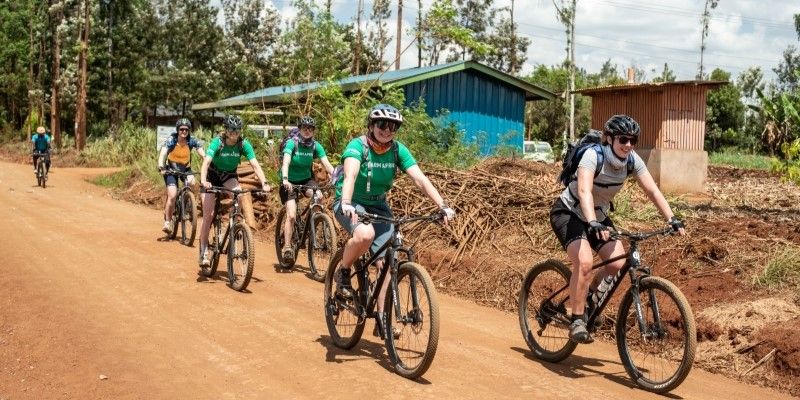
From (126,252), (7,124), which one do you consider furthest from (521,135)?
(7,124)

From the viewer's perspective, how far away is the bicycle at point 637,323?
5.94 metres

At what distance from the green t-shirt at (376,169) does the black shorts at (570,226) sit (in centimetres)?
127

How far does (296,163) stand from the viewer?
1091 centimetres

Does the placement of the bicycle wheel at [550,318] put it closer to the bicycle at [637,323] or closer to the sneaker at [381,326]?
the bicycle at [637,323]

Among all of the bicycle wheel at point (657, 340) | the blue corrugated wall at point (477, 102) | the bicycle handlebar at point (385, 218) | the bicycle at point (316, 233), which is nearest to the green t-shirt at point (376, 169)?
the bicycle handlebar at point (385, 218)

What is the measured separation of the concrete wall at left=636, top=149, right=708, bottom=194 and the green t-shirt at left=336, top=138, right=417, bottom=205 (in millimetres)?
15890

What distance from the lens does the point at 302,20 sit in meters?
18.6

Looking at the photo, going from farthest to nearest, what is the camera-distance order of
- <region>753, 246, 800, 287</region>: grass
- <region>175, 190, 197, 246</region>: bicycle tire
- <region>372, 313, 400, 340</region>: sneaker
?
<region>175, 190, 197, 246</region>: bicycle tire, <region>753, 246, 800, 287</region>: grass, <region>372, 313, 400, 340</region>: sneaker

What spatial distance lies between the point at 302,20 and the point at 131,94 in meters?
31.6

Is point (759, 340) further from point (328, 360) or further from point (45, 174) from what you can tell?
point (45, 174)

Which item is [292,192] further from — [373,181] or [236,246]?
[373,181]

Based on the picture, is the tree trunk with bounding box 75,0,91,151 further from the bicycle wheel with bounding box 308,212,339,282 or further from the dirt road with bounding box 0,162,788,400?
the bicycle wheel with bounding box 308,212,339,282

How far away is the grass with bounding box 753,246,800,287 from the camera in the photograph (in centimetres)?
863

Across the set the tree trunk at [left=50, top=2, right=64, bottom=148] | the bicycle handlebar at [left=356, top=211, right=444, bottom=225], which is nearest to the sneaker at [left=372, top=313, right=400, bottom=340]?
the bicycle handlebar at [left=356, top=211, right=444, bottom=225]
